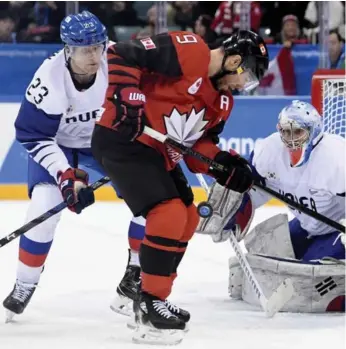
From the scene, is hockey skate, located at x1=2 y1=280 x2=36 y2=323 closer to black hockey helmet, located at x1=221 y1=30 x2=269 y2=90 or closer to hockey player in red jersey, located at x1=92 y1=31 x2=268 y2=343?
hockey player in red jersey, located at x1=92 y1=31 x2=268 y2=343

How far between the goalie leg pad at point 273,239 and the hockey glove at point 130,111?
1087 mm

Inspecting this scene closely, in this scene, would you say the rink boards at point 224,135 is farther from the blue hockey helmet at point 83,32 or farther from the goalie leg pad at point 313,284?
the blue hockey helmet at point 83,32

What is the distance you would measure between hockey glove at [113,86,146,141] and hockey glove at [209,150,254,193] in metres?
0.41

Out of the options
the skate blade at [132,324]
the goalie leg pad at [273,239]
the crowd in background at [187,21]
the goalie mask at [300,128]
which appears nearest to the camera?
the skate blade at [132,324]

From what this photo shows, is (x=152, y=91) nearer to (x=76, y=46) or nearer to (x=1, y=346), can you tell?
(x=76, y=46)

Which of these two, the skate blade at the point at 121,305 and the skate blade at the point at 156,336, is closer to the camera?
the skate blade at the point at 156,336

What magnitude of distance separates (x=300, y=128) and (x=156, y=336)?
36.3 inches

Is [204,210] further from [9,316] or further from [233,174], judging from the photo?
[9,316]

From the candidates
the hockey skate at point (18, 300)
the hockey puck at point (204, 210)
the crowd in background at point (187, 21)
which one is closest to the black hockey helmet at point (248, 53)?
the hockey puck at point (204, 210)

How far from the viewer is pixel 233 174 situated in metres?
3.32

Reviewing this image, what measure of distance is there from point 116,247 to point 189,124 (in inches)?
70.3

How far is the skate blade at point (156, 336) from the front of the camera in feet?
10.3

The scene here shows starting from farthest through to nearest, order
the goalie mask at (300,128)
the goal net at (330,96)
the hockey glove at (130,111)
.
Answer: the goal net at (330,96)
the goalie mask at (300,128)
the hockey glove at (130,111)

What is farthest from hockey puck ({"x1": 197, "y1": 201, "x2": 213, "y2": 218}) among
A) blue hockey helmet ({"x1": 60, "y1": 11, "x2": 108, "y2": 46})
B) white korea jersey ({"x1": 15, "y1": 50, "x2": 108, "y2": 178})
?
blue hockey helmet ({"x1": 60, "y1": 11, "x2": 108, "y2": 46})
